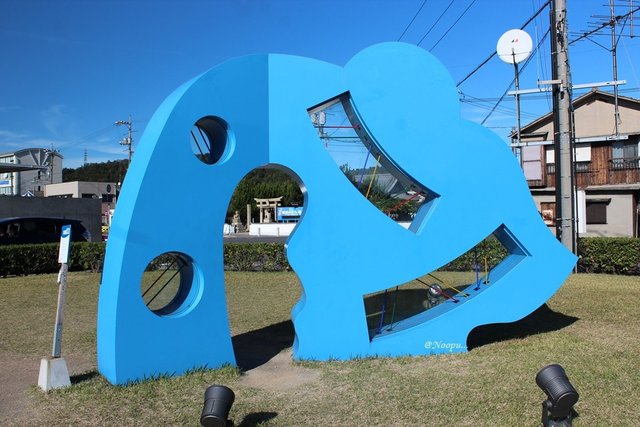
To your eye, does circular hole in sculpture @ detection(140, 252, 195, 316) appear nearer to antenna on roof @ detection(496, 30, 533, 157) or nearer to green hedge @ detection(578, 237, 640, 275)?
antenna on roof @ detection(496, 30, 533, 157)

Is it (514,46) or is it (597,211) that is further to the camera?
(597,211)

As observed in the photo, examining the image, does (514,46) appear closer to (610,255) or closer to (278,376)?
(610,255)

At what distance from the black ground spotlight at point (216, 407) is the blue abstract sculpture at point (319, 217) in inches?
68.4

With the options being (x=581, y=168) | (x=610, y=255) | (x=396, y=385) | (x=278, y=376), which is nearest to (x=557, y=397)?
(x=396, y=385)

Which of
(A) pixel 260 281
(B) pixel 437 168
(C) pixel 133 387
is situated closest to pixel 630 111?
(A) pixel 260 281

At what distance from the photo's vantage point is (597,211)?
27.0m

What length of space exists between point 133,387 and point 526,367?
4424 millimetres

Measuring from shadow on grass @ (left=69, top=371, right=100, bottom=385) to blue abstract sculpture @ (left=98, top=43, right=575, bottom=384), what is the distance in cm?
19

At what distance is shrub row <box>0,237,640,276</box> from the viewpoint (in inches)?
588

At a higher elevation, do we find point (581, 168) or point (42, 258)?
point (581, 168)

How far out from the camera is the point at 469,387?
5.75 m

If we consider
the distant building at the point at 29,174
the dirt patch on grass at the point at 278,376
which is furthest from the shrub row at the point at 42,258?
the distant building at the point at 29,174

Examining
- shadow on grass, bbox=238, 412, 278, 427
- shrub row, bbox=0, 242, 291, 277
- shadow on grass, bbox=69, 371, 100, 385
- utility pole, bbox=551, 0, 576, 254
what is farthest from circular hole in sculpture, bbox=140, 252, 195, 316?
utility pole, bbox=551, 0, 576, 254

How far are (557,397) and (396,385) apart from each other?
198 cm
